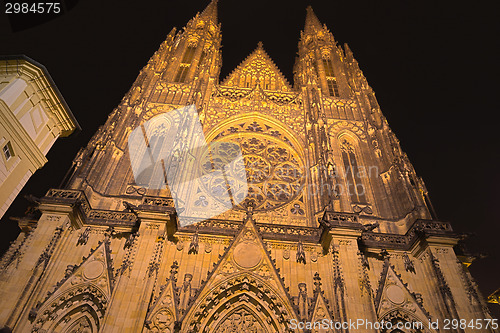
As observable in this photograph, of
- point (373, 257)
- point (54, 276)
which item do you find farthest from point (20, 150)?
point (373, 257)

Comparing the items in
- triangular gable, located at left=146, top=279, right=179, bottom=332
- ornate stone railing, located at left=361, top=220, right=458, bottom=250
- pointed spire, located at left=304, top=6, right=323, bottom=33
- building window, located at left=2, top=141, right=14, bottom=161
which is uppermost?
pointed spire, located at left=304, top=6, right=323, bottom=33

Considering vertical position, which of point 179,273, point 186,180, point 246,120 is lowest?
point 179,273

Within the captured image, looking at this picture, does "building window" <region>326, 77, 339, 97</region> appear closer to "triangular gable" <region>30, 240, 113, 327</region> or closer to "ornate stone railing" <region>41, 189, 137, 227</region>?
"ornate stone railing" <region>41, 189, 137, 227</region>

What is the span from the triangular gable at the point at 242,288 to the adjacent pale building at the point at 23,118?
23.0 feet

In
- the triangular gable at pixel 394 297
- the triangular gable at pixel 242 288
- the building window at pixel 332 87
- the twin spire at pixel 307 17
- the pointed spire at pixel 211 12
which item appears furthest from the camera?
the pointed spire at pixel 211 12

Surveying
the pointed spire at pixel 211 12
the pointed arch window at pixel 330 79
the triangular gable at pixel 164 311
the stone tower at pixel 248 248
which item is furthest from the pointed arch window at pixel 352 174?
the pointed spire at pixel 211 12

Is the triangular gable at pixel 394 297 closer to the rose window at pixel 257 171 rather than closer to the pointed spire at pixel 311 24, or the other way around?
the rose window at pixel 257 171

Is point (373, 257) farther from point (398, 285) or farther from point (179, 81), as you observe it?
point (179, 81)

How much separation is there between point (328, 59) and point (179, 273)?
60.6ft

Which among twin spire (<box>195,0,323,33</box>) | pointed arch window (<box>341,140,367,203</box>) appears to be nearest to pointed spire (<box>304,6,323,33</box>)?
twin spire (<box>195,0,323,33</box>)

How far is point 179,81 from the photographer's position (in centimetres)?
1986

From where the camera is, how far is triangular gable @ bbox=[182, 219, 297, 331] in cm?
965

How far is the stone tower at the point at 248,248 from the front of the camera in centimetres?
944

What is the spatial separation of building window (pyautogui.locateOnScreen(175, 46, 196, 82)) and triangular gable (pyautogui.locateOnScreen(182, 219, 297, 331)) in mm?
12492
